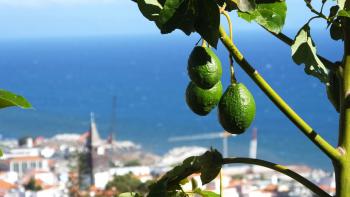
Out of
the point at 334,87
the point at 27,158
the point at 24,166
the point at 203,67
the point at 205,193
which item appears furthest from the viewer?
the point at 27,158

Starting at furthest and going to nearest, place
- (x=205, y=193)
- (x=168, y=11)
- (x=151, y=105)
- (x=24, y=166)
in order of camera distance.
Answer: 1. (x=151, y=105)
2. (x=24, y=166)
3. (x=205, y=193)
4. (x=168, y=11)

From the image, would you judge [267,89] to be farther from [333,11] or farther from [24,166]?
[24,166]

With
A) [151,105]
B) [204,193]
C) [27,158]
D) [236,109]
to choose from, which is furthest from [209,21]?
[151,105]

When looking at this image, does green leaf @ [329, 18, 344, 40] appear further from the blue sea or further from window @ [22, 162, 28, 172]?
window @ [22, 162, 28, 172]

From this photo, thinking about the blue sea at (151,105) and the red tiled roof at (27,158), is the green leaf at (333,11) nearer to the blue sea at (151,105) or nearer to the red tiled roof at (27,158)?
the blue sea at (151,105)

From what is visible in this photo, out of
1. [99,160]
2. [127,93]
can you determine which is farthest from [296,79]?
[99,160]

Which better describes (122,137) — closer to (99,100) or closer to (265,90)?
(99,100)
